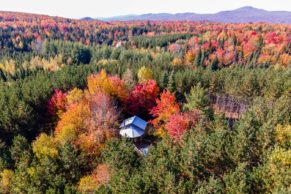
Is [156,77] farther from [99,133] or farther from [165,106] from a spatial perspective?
[99,133]

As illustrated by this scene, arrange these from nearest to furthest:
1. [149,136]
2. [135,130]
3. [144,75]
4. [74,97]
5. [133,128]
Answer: [135,130]
[133,128]
[149,136]
[74,97]
[144,75]

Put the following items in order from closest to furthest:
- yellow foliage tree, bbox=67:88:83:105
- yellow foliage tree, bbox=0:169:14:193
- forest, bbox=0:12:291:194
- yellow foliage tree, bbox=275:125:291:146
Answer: forest, bbox=0:12:291:194 → yellow foliage tree, bbox=275:125:291:146 → yellow foliage tree, bbox=0:169:14:193 → yellow foliage tree, bbox=67:88:83:105

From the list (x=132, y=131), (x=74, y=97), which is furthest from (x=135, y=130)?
(x=74, y=97)

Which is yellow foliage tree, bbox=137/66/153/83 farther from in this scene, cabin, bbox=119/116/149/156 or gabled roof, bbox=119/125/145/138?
gabled roof, bbox=119/125/145/138

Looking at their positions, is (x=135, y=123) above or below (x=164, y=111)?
below

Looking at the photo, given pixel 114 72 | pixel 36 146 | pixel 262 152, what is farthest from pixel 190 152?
pixel 114 72

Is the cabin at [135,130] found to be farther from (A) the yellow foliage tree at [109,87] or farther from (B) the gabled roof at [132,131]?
(A) the yellow foliage tree at [109,87]

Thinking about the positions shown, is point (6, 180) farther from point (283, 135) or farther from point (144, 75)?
point (144, 75)

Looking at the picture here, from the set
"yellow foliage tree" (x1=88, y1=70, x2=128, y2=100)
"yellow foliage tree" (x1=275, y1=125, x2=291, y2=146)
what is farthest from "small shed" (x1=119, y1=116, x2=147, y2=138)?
"yellow foliage tree" (x1=275, y1=125, x2=291, y2=146)

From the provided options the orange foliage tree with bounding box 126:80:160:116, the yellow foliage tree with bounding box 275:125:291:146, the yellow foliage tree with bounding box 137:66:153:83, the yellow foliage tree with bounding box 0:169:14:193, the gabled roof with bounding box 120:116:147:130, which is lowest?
the yellow foliage tree with bounding box 0:169:14:193
